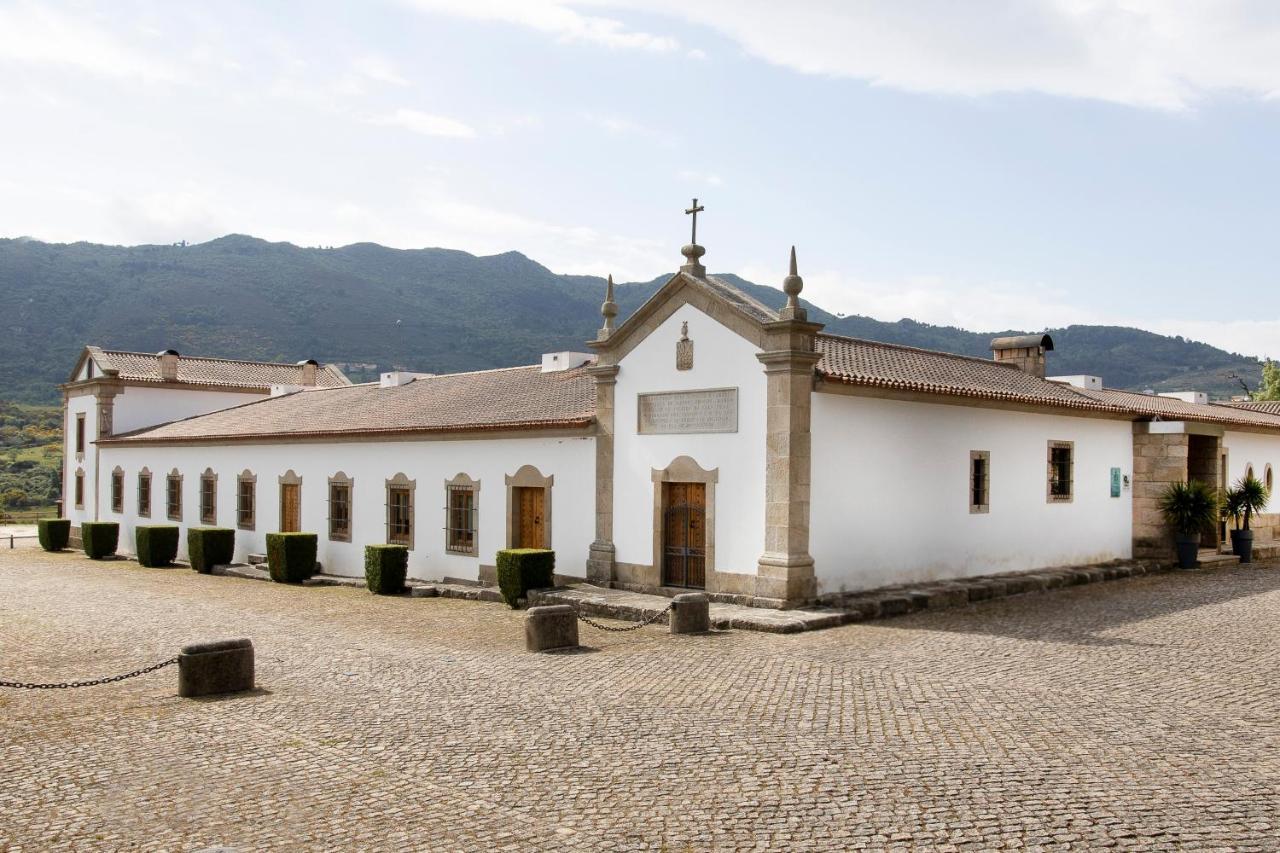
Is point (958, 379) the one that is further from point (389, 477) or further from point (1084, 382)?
point (389, 477)

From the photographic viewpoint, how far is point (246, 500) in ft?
86.0

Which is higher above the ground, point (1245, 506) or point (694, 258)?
point (694, 258)

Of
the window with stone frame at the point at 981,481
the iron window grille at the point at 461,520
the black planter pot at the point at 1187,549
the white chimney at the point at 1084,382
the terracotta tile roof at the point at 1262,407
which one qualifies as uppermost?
the white chimney at the point at 1084,382

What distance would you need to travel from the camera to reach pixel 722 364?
15586 millimetres

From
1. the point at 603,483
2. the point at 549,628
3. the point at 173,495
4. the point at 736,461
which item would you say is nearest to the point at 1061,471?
the point at 736,461

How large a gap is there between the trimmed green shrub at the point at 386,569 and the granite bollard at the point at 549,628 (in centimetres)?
768

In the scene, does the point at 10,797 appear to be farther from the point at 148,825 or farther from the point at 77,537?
the point at 77,537

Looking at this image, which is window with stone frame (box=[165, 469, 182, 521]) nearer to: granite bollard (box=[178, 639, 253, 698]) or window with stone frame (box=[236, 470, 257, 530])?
window with stone frame (box=[236, 470, 257, 530])

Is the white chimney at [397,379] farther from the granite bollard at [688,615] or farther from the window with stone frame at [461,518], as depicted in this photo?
the granite bollard at [688,615]

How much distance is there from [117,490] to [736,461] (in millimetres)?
24294

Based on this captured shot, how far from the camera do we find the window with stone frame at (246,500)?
2583 centimetres

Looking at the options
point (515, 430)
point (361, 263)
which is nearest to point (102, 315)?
point (361, 263)

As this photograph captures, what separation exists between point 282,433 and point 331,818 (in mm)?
19221

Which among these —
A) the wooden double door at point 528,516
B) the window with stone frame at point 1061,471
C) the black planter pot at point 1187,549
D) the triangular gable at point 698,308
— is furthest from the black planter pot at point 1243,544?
the wooden double door at point 528,516
